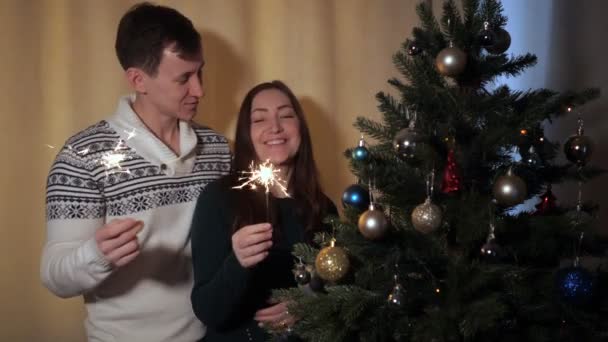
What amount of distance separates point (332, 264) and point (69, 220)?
724 millimetres

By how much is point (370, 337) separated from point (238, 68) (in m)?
1.14

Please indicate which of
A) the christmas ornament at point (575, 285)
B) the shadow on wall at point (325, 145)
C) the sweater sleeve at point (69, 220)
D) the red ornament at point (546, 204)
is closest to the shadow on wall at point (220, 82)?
the shadow on wall at point (325, 145)

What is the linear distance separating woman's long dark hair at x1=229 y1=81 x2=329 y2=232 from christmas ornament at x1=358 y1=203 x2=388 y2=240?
50 centimetres

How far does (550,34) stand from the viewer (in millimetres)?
1845

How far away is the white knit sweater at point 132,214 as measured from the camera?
4.67 feet

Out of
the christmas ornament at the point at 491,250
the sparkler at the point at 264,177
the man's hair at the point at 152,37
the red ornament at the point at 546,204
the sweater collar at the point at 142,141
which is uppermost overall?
the man's hair at the point at 152,37

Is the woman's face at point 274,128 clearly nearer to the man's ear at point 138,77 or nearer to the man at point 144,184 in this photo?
the man at point 144,184

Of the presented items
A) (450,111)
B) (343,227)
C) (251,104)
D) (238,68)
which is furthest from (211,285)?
(238,68)

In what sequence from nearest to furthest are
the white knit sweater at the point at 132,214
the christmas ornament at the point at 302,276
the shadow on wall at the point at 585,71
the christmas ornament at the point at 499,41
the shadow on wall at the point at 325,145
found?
the christmas ornament at the point at 499,41 → the christmas ornament at the point at 302,276 → the white knit sweater at the point at 132,214 → the shadow on wall at the point at 585,71 → the shadow on wall at the point at 325,145

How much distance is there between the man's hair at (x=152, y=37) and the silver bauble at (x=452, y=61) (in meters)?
0.76

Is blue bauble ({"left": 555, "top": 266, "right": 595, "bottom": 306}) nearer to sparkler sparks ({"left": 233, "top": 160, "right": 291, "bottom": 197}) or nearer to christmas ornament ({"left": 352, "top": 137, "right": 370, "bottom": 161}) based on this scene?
christmas ornament ({"left": 352, "top": 137, "right": 370, "bottom": 161})

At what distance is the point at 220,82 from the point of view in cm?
189

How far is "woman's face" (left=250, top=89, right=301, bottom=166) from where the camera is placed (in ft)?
5.12

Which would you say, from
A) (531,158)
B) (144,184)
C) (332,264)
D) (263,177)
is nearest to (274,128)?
(263,177)
